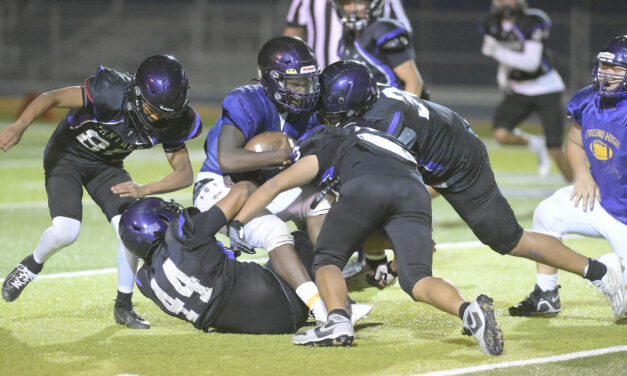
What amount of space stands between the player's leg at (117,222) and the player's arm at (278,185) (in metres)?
0.90

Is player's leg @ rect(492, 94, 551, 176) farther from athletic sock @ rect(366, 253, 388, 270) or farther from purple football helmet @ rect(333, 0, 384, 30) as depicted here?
athletic sock @ rect(366, 253, 388, 270)

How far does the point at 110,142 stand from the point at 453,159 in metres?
2.00

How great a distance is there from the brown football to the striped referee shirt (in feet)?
10.1

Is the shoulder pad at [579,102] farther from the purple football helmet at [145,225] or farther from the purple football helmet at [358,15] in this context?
the purple football helmet at [145,225]

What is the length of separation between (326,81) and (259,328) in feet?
4.46

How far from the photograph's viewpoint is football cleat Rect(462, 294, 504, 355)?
Result: 14.0ft

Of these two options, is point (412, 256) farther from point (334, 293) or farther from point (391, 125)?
point (391, 125)

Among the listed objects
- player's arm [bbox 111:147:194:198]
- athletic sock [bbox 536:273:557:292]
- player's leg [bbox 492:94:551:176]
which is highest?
player's arm [bbox 111:147:194:198]

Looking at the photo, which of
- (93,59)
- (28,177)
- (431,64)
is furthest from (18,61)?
(28,177)

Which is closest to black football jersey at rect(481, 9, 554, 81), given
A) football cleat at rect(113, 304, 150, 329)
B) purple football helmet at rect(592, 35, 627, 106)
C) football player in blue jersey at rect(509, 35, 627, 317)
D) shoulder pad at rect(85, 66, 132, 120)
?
football player in blue jersey at rect(509, 35, 627, 317)

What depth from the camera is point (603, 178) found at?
5.39 m

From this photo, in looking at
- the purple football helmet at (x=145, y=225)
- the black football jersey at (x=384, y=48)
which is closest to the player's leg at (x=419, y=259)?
the purple football helmet at (x=145, y=225)

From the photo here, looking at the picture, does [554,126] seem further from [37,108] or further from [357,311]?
[37,108]

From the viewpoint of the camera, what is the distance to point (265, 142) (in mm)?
5328
